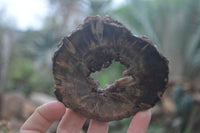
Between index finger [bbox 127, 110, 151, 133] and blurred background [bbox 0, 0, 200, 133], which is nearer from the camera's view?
index finger [bbox 127, 110, 151, 133]

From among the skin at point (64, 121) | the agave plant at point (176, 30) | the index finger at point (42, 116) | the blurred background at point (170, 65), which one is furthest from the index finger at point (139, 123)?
the agave plant at point (176, 30)

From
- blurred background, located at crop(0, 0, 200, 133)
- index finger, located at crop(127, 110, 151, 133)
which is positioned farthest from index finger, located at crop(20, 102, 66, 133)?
blurred background, located at crop(0, 0, 200, 133)

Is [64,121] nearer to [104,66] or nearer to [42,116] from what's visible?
[42,116]

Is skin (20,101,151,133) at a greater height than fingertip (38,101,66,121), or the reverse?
fingertip (38,101,66,121)

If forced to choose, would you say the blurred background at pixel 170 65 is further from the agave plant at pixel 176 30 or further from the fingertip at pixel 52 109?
the fingertip at pixel 52 109

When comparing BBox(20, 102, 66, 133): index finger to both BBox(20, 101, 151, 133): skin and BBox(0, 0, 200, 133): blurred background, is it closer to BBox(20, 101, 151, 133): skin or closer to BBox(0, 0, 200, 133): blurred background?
BBox(20, 101, 151, 133): skin

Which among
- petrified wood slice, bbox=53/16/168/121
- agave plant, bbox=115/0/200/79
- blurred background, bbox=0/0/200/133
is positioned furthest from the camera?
agave plant, bbox=115/0/200/79

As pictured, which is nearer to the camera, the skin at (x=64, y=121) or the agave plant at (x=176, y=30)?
the skin at (x=64, y=121)

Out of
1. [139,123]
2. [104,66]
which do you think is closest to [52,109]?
[104,66]
